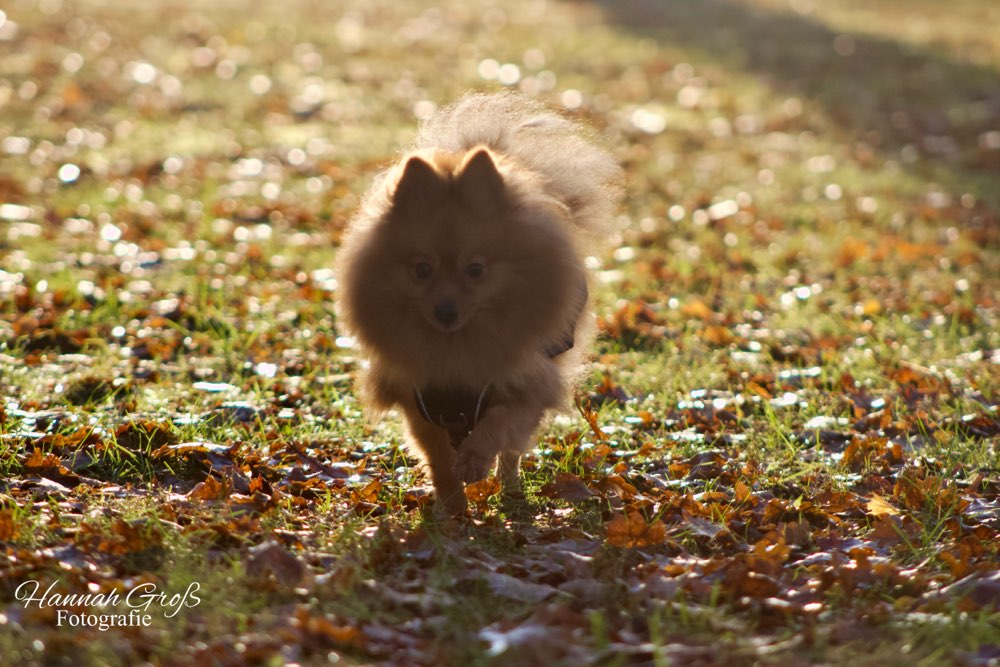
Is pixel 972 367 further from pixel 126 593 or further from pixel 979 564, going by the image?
pixel 126 593

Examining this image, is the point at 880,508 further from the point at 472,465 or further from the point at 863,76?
the point at 863,76

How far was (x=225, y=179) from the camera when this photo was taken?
11.1 metres

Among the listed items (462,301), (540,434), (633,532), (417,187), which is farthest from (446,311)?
(540,434)

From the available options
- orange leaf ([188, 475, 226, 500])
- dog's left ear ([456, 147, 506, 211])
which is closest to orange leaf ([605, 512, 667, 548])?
dog's left ear ([456, 147, 506, 211])

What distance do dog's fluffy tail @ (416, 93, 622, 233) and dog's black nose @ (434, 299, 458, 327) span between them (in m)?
0.92

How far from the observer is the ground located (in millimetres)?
3439

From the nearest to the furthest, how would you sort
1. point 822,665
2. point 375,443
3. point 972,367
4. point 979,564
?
point 822,665, point 979,564, point 375,443, point 972,367

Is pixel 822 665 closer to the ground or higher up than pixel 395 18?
closer to the ground

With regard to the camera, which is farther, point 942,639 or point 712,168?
point 712,168

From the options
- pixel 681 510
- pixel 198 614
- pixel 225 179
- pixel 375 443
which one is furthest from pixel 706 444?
pixel 225 179

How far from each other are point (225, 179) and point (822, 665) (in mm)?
9120

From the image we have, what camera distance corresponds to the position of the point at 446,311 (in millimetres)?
4102

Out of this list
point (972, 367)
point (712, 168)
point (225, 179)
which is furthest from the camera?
point (712, 168)

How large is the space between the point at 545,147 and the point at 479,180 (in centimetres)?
79
